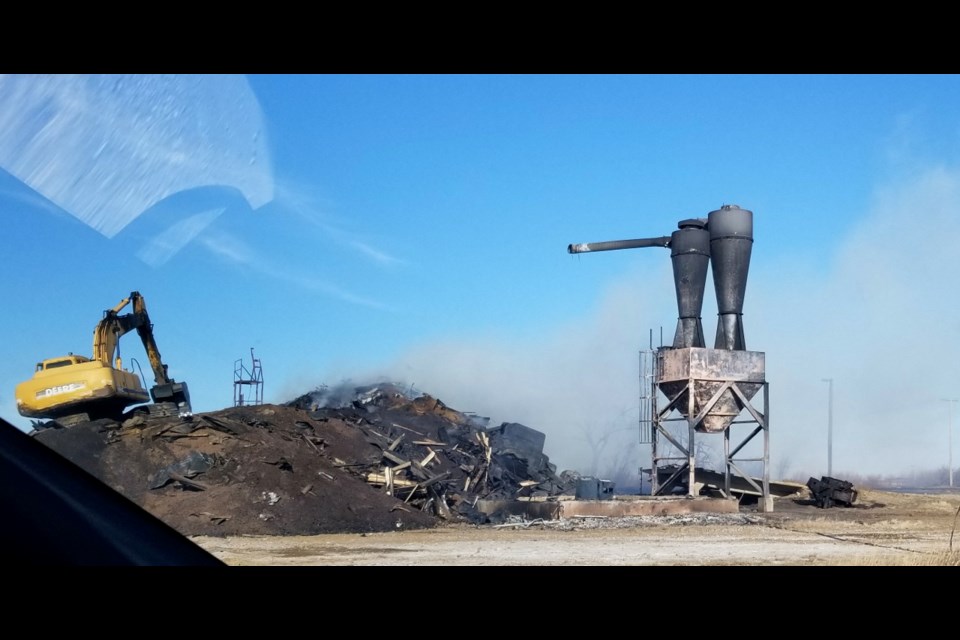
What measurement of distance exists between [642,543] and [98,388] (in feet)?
44.4

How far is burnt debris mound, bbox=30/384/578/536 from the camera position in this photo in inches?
758

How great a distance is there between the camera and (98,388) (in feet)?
73.7

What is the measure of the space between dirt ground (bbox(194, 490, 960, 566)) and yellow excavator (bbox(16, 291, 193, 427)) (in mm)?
6756

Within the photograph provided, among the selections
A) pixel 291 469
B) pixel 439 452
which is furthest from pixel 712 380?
pixel 291 469

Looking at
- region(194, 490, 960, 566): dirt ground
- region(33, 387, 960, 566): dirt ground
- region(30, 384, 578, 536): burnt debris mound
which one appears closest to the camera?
region(194, 490, 960, 566): dirt ground

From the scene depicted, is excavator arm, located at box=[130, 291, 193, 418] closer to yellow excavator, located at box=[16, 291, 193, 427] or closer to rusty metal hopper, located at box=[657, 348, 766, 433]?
yellow excavator, located at box=[16, 291, 193, 427]

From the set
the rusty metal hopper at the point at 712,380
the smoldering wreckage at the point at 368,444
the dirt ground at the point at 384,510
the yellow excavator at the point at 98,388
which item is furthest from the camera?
the rusty metal hopper at the point at 712,380

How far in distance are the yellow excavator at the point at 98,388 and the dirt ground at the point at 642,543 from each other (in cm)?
676

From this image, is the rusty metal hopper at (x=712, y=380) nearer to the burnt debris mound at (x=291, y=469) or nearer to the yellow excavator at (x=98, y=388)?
the burnt debris mound at (x=291, y=469)

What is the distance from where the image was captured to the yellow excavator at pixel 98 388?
2220 cm

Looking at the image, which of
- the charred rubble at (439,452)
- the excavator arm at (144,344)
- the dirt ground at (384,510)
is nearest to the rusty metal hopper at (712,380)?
the dirt ground at (384,510)

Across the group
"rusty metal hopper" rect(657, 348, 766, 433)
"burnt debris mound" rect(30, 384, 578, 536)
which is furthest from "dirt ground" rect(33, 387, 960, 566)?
"rusty metal hopper" rect(657, 348, 766, 433)
